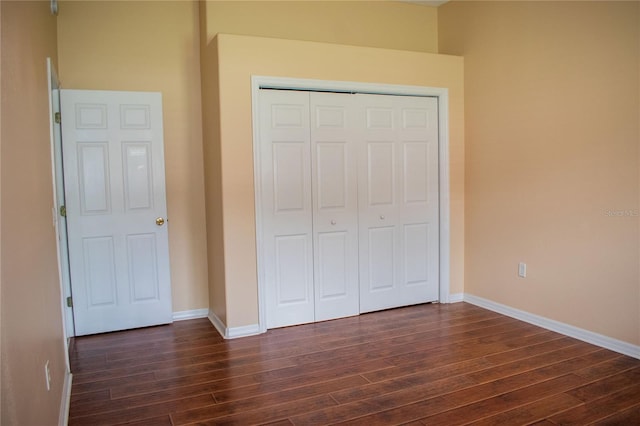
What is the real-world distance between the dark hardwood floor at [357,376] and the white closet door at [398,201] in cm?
49

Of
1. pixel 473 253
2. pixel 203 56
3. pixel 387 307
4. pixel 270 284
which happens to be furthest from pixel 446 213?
pixel 203 56

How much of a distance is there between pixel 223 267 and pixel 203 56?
183cm

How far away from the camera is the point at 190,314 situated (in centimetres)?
420

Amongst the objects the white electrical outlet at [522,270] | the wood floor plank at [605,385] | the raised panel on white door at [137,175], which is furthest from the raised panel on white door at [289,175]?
the wood floor plank at [605,385]

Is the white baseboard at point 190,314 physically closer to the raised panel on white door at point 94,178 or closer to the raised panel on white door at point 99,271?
the raised panel on white door at point 99,271

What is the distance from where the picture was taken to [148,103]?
3.84 metres

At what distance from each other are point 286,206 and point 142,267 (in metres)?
1.35

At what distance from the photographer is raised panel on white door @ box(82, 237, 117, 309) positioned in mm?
3773

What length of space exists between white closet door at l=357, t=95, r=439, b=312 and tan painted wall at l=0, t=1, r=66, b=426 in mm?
2455

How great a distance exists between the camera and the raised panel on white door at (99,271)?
12.4 ft

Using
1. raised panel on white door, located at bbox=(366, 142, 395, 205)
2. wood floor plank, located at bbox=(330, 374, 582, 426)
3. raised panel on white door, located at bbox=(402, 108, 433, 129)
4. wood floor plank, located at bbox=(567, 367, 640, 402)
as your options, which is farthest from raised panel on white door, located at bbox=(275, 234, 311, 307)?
wood floor plank, located at bbox=(567, 367, 640, 402)

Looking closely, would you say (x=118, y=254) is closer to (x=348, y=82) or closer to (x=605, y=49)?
(x=348, y=82)

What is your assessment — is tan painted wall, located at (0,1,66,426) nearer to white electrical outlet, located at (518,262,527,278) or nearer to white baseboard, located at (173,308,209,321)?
white baseboard, located at (173,308,209,321)

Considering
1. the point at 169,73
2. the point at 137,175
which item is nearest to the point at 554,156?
the point at 169,73
